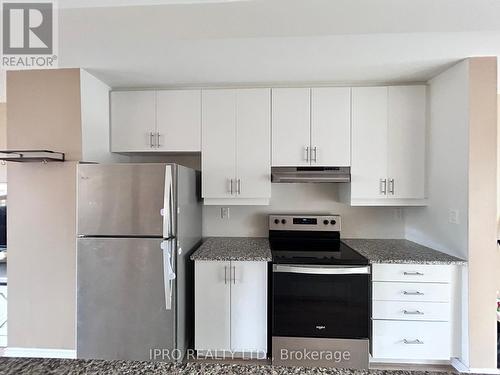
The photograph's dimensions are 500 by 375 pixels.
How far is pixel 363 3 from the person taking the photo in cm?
141

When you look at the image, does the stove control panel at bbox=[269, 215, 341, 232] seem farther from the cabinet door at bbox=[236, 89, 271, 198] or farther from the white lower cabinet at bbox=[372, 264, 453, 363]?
the white lower cabinet at bbox=[372, 264, 453, 363]

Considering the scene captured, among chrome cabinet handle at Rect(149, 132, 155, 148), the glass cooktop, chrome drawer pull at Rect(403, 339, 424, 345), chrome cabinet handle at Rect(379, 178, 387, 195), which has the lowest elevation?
chrome drawer pull at Rect(403, 339, 424, 345)

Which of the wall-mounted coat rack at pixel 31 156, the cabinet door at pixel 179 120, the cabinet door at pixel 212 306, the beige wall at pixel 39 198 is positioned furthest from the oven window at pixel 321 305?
the wall-mounted coat rack at pixel 31 156

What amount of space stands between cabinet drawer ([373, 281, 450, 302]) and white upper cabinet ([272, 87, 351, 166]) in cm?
109

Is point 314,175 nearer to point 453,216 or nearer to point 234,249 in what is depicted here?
point 234,249

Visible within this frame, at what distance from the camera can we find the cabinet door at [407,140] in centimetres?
237

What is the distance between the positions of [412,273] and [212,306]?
162cm

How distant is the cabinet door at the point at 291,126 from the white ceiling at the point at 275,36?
26 centimetres

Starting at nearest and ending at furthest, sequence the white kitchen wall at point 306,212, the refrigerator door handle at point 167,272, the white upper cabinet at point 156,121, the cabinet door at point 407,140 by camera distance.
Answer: the refrigerator door handle at point 167,272 < the cabinet door at point 407,140 < the white upper cabinet at point 156,121 < the white kitchen wall at point 306,212

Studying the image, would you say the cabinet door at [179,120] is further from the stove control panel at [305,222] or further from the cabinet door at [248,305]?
the cabinet door at [248,305]

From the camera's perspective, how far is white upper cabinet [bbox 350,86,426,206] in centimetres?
238

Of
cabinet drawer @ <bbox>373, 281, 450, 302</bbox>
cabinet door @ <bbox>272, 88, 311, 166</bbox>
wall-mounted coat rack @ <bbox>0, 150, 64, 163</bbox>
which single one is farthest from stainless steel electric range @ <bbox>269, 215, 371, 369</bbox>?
wall-mounted coat rack @ <bbox>0, 150, 64, 163</bbox>

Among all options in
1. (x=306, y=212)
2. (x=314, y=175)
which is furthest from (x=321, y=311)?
(x=314, y=175)

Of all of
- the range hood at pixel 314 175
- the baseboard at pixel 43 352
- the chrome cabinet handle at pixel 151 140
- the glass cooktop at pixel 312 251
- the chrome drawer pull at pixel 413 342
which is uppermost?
the chrome cabinet handle at pixel 151 140
